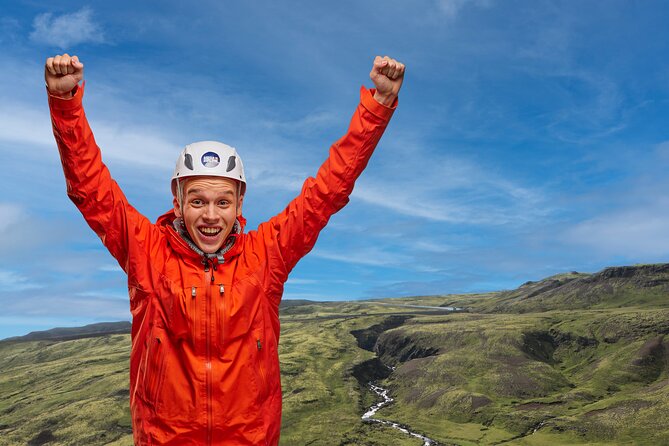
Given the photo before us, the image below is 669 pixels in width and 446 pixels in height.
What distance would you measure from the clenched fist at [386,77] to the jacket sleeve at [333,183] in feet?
0.50

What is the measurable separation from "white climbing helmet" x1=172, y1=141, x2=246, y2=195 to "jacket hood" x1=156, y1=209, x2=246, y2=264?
44 cm

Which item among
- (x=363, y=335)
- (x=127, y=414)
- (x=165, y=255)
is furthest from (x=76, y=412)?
(x=165, y=255)

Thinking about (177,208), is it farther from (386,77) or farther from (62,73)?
(386,77)

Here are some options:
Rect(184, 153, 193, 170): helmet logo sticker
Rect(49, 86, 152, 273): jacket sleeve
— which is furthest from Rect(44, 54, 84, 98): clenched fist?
Rect(184, 153, 193, 170): helmet logo sticker

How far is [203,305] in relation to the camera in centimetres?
777

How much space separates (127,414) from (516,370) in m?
67.4

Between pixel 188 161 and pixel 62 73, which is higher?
pixel 62 73

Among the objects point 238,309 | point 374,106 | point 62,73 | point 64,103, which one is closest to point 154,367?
point 238,309

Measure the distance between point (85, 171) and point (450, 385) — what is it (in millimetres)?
96796

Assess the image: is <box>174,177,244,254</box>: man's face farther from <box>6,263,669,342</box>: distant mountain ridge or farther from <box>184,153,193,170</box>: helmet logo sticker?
<box>6,263,669,342</box>: distant mountain ridge

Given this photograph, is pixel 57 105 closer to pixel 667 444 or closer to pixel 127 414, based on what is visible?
pixel 667 444

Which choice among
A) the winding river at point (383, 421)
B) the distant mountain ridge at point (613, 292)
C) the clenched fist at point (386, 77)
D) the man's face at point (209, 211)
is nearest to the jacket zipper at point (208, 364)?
the man's face at point (209, 211)

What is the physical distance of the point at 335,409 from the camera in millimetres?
91312

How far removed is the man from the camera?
778cm
